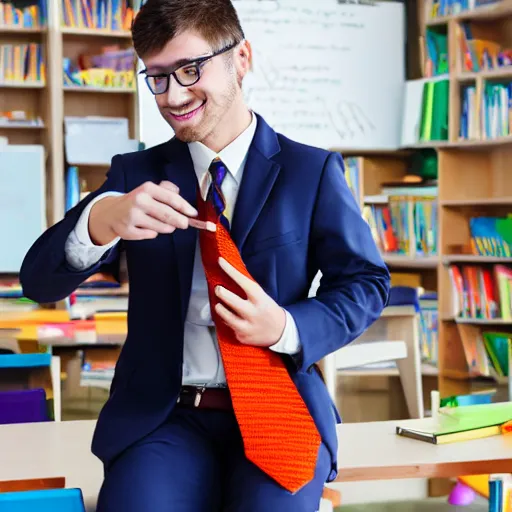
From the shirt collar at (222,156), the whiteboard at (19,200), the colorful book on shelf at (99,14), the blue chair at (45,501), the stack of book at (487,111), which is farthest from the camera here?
the colorful book on shelf at (99,14)

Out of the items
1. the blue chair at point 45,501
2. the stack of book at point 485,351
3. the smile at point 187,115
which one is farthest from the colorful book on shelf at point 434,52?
the blue chair at point 45,501

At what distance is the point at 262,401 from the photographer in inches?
49.6

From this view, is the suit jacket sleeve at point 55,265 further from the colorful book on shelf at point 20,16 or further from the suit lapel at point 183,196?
the colorful book on shelf at point 20,16

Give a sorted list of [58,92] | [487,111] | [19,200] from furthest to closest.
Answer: [58,92], [487,111], [19,200]

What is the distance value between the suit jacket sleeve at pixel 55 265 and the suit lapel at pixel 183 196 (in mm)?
90

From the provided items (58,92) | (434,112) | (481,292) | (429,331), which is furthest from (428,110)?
(58,92)

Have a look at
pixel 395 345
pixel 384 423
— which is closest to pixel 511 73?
pixel 395 345

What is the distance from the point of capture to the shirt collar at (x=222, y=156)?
4.63ft

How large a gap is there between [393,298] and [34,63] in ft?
9.00

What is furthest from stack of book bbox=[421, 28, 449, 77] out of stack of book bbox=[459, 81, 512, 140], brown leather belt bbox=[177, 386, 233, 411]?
brown leather belt bbox=[177, 386, 233, 411]

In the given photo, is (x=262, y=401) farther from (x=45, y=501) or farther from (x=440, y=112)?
(x=440, y=112)

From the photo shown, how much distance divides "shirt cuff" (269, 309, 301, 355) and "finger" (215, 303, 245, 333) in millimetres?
70

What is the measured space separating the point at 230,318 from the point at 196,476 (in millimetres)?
236

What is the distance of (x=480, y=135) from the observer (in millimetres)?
4859
